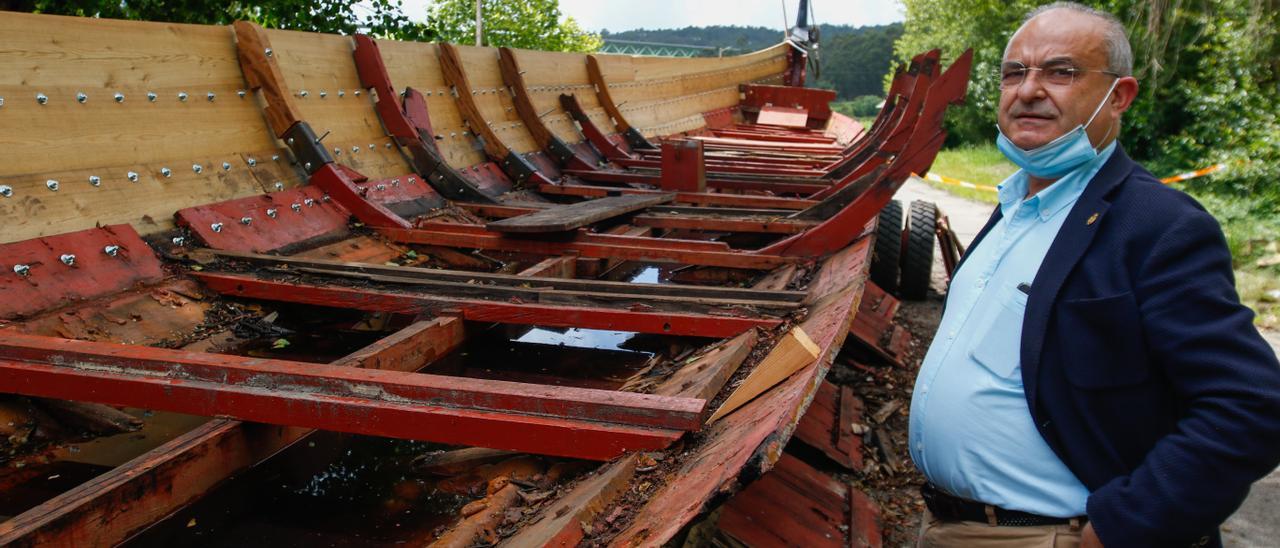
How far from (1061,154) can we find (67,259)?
299 centimetres

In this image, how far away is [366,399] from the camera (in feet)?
6.58

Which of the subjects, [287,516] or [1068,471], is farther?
[287,516]

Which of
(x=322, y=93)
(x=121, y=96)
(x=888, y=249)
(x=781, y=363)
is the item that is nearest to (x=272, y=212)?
(x=121, y=96)

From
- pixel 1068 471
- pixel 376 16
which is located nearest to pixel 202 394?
pixel 1068 471

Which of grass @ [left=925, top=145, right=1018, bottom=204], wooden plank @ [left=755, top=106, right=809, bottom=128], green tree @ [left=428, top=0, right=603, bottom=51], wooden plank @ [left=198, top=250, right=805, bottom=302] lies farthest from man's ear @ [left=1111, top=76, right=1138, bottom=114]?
green tree @ [left=428, top=0, right=603, bottom=51]

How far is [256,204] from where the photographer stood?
384 cm

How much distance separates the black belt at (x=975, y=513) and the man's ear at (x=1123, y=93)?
73 centimetres

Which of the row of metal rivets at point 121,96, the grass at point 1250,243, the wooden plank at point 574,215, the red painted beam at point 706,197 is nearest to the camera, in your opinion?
the row of metal rivets at point 121,96

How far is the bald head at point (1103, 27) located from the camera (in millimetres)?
1547

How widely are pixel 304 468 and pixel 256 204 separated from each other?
5.91 ft

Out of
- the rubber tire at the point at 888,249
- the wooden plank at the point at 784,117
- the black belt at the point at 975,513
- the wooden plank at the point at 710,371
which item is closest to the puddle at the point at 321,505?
the wooden plank at the point at 710,371

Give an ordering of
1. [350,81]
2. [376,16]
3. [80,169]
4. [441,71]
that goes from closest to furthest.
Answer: [80,169] → [350,81] → [441,71] → [376,16]

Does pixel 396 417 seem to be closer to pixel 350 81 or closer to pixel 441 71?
pixel 350 81

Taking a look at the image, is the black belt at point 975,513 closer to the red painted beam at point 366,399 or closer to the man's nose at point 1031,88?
the red painted beam at point 366,399
